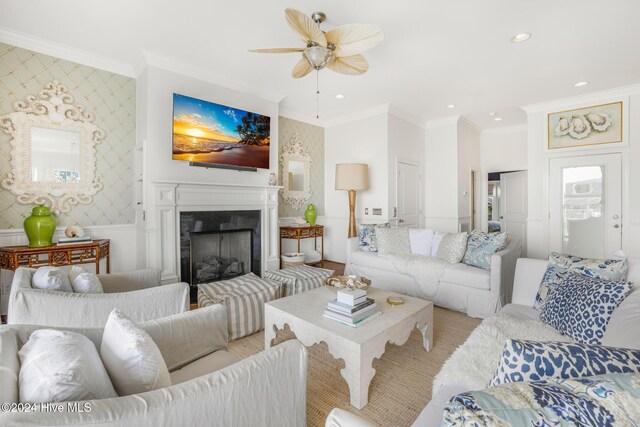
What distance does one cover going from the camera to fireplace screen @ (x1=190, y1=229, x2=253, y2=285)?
3664 millimetres

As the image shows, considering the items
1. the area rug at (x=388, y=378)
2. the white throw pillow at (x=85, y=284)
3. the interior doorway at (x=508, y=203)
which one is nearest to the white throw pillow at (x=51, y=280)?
the white throw pillow at (x=85, y=284)

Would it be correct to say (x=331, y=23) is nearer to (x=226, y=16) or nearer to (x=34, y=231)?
(x=226, y=16)

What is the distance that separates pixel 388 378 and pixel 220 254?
2.72m

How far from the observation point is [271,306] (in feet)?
7.07

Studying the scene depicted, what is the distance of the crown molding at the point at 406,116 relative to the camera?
4.83m

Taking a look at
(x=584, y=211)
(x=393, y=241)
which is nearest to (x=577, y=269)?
(x=393, y=241)

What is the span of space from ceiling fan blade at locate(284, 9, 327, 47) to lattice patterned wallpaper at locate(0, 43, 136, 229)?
2.44 meters

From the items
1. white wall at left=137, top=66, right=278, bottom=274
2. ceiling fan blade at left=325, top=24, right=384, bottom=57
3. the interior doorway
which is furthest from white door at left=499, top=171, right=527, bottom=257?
white wall at left=137, top=66, right=278, bottom=274

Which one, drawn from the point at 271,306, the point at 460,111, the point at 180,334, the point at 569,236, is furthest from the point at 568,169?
the point at 180,334

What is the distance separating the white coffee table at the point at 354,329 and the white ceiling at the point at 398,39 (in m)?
2.31

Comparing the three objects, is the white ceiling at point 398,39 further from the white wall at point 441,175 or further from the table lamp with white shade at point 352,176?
the white wall at point 441,175

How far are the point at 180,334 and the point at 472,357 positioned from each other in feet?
4.56

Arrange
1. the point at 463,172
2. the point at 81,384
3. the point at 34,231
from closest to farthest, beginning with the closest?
the point at 81,384 < the point at 34,231 < the point at 463,172

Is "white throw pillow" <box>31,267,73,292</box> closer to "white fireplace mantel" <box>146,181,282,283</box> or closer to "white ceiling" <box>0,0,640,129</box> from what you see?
"white fireplace mantel" <box>146,181,282,283</box>
